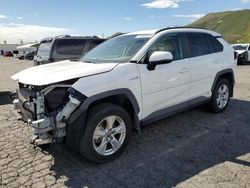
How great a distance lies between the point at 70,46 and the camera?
10531 millimetres

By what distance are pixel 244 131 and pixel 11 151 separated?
4.09m

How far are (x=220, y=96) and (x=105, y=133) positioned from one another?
3349 mm

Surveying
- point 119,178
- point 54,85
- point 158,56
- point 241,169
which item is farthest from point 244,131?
point 54,85

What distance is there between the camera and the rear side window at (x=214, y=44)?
5.87 meters

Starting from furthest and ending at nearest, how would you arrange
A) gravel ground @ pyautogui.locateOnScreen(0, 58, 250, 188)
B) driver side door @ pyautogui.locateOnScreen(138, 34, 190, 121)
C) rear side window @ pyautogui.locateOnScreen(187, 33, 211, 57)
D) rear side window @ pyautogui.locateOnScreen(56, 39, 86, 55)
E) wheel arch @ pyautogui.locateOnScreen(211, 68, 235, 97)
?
rear side window @ pyautogui.locateOnScreen(56, 39, 86, 55) → wheel arch @ pyautogui.locateOnScreen(211, 68, 235, 97) → rear side window @ pyautogui.locateOnScreen(187, 33, 211, 57) → driver side door @ pyautogui.locateOnScreen(138, 34, 190, 121) → gravel ground @ pyautogui.locateOnScreen(0, 58, 250, 188)

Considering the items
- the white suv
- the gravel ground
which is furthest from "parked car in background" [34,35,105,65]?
the white suv

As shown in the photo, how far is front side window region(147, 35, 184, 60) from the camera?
4.59 metres

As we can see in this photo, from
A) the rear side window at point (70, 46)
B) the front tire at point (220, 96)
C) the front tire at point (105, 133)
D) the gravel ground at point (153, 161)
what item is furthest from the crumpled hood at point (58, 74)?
the rear side window at point (70, 46)

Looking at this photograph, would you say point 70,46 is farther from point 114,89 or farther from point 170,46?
point 114,89

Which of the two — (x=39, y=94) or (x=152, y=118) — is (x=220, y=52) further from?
(x=39, y=94)

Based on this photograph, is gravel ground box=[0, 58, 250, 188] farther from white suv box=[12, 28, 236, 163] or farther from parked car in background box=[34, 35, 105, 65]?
parked car in background box=[34, 35, 105, 65]

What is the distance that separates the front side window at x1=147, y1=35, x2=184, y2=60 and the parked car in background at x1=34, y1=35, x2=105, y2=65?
5.34 m

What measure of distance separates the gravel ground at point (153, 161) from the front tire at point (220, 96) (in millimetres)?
538

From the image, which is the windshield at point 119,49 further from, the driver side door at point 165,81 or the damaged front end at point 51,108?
the damaged front end at point 51,108
